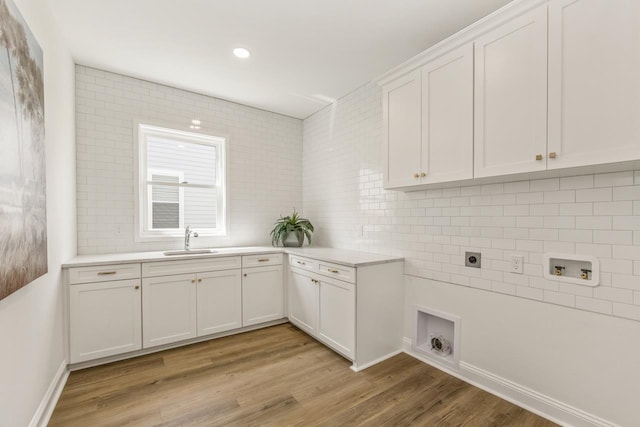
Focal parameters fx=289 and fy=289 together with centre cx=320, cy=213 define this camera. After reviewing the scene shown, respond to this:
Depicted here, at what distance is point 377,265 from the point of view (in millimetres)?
2604

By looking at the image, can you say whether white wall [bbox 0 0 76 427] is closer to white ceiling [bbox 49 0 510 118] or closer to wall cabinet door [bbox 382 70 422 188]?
white ceiling [bbox 49 0 510 118]

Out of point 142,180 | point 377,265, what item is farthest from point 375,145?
point 142,180

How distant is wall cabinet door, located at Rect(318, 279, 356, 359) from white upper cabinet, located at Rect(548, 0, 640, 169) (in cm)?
172

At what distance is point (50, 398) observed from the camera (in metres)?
1.93

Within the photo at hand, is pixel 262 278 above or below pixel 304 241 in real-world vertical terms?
below

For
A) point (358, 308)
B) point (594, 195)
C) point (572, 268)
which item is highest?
point (594, 195)

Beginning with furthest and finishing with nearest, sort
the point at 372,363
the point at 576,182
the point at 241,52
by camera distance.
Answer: the point at 241,52, the point at 372,363, the point at 576,182

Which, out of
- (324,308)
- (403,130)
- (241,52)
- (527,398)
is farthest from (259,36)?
(527,398)

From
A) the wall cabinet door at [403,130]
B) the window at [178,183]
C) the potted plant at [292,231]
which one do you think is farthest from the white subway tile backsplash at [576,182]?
the window at [178,183]

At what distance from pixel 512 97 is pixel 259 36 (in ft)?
6.40

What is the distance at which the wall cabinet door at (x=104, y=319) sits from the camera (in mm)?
2398

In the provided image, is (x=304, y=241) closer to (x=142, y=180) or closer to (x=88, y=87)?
(x=142, y=180)

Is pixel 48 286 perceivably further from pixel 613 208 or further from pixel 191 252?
pixel 613 208

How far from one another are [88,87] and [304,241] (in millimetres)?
2944
